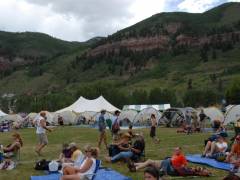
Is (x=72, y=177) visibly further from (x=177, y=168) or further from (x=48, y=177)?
(x=177, y=168)

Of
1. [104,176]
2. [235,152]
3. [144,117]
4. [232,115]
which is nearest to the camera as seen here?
[104,176]

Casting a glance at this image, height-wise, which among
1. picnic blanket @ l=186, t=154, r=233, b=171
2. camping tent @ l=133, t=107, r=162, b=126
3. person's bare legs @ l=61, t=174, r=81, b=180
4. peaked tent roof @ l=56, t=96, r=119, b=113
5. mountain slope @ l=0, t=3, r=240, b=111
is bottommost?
picnic blanket @ l=186, t=154, r=233, b=171

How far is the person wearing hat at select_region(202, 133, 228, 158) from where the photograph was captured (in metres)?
16.2

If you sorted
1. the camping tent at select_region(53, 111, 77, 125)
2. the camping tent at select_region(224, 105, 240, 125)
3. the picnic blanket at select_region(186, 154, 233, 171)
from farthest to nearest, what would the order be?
the camping tent at select_region(53, 111, 77, 125) → the camping tent at select_region(224, 105, 240, 125) → the picnic blanket at select_region(186, 154, 233, 171)

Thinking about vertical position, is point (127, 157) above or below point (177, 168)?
above

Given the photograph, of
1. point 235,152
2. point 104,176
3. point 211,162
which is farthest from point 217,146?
point 104,176

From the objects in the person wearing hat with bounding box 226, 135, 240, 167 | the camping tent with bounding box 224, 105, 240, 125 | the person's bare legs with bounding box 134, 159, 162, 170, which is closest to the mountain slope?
the camping tent with bounding box 224, 105, 240, 125

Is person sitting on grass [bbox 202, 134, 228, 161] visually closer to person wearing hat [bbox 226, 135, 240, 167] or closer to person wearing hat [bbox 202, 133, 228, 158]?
person wearing hat [bbox 202, 133, 228, 158]

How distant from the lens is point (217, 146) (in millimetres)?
16438

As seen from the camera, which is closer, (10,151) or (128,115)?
(10,151)

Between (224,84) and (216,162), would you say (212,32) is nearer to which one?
(224,84)

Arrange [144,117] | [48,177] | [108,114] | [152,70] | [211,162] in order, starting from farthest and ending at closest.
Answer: [152,70]
[144,117]
[108,114]
[211,162]
[48,177]

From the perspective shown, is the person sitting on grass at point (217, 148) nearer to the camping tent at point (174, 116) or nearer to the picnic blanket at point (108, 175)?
the picnic blanket at point (108, 175)

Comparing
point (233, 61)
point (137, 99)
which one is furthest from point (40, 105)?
point (233, 61)
